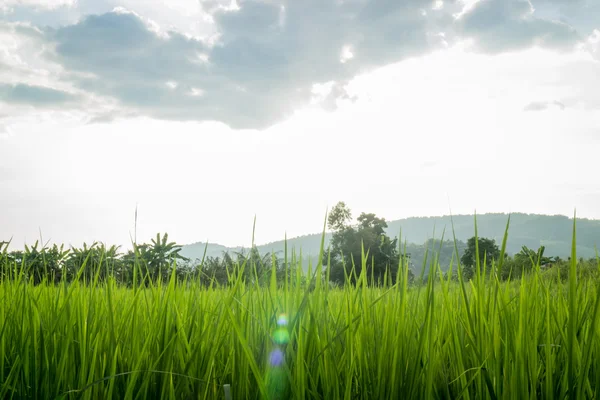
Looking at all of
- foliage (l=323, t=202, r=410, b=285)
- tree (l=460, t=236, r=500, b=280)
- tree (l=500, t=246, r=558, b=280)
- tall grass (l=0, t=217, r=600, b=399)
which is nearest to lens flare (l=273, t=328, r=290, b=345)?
tall grass (l=0, t=217, r=600, b=399)

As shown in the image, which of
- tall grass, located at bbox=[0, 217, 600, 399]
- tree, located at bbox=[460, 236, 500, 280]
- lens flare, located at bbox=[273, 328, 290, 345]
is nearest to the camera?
tall grass, located at bbox=[0, 217, 600, 399]

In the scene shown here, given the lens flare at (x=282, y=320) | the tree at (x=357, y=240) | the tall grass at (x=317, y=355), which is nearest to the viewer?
the tall grass at (x=317, y=355)

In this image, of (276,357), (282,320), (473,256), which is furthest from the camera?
(473,256)

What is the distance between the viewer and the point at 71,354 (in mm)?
1542

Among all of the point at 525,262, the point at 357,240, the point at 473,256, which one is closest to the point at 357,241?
the point at 357,240

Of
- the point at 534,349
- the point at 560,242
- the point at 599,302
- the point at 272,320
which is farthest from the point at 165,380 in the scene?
the point at 560,242

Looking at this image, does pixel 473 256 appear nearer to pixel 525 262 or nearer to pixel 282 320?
pixel 282 320

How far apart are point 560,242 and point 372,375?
753ft

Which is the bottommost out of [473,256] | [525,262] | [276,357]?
[525,262]

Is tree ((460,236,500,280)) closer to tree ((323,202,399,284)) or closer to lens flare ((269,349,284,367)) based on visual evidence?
lens flare ((269,349,284,367))

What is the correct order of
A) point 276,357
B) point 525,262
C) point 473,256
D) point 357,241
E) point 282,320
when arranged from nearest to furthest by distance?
point 276,357
point 282,320
point 473,256
point 525,262
point 357,241

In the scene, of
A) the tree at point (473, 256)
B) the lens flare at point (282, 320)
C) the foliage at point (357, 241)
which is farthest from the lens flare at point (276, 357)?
the foliage at point (357, 241)

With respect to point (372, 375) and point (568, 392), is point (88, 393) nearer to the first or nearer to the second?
point (372, 375)

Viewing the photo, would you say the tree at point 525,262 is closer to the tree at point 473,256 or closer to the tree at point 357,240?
the tree at point 473,256
